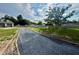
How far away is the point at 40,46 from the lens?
189 centimetres

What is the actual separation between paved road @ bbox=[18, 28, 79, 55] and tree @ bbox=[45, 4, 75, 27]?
0.65ft

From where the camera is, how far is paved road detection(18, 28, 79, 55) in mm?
1874

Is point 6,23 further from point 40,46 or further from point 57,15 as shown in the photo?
point 57,15

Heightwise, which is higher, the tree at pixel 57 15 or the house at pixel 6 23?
the tree at pixel 57 15

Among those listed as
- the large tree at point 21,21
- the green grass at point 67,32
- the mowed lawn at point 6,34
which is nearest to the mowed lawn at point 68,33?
the green grass at point 67,32

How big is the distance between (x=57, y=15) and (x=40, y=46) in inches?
15.0

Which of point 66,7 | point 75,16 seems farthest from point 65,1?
point 75,16

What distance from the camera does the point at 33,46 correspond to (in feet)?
6.22

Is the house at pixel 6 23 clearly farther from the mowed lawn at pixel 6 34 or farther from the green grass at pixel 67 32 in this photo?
the green grass at pixel 67 32

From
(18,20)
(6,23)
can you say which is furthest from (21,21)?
(6,23)

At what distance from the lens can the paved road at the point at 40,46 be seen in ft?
6.15

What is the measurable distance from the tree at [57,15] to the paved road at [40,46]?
0.65 ft

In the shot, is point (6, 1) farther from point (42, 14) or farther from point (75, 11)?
point (75, 11)

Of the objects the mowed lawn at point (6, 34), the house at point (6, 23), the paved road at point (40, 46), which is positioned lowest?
the paved road at point (40, 46)
